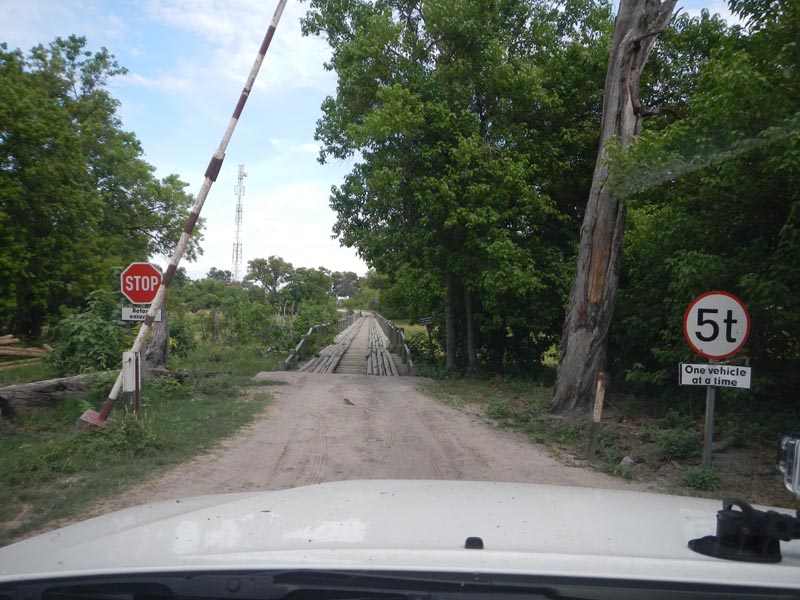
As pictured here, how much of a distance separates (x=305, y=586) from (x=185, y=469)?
21.4ft

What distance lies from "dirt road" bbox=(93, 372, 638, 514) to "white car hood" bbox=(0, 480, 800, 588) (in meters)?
4.21

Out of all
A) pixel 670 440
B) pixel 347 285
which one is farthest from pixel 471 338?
pixel 347 285

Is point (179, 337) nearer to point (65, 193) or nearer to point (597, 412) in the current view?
point (65, 193)

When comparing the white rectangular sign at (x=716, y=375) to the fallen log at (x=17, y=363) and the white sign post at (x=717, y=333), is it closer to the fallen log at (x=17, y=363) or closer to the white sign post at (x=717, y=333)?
the white sign post at (x=717, y=333)

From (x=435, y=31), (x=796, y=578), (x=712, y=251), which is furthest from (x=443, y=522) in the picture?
(x=435, y=31)

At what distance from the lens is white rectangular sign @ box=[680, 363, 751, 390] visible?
7242 millimetres

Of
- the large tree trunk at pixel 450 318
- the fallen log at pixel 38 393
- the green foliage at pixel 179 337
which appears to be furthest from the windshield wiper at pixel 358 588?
the large tree trunk at pixel 450 318

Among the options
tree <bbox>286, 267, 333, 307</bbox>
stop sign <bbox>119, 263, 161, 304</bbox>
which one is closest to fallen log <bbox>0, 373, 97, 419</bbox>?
stop sign <bbox>119, 263, 161, 304</bbox>

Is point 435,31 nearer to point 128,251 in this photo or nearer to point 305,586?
point 305,586

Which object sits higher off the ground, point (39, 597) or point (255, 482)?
point (39, 597)

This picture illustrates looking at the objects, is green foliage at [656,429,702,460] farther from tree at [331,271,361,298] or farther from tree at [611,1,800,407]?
tree at [331,271,361,298]

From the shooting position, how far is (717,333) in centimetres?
741

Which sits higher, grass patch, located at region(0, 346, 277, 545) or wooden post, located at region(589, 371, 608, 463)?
wooden post, located at region(589, 371, 608, 463)

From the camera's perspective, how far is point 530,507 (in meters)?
2.71
